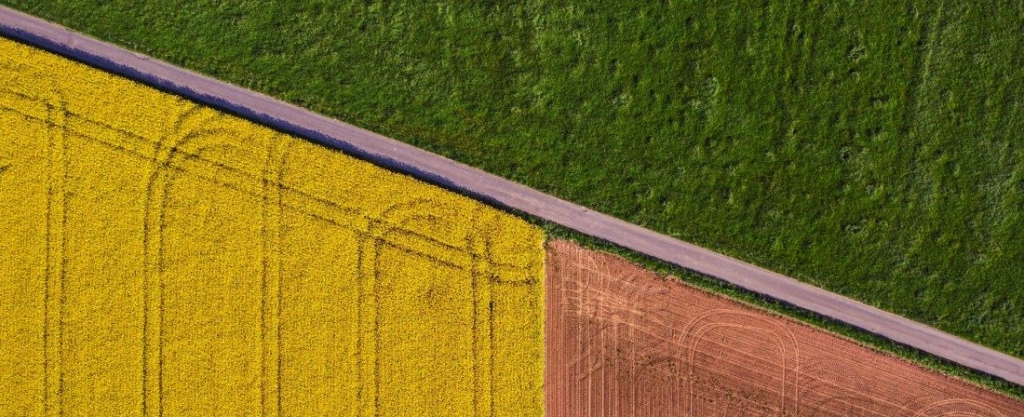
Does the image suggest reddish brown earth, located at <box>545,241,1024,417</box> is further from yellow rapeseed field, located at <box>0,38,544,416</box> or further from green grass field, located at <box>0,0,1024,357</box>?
green grass field, located at <box>0,0,1024,357</box>

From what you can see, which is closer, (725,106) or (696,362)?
(725,106)

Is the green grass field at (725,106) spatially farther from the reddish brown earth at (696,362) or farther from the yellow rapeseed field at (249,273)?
the yellow rapeseed field at (249,273)

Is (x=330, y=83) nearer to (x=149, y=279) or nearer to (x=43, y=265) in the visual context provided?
(x=149, y=279)

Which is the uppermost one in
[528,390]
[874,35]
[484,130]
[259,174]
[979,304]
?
[874,35]

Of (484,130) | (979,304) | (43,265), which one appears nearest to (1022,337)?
(979,304)

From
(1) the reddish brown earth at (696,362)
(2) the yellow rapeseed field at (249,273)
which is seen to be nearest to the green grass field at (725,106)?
(1) the reddish brown earth at (696,362)

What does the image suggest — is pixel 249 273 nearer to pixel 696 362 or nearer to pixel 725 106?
pixel 696 362

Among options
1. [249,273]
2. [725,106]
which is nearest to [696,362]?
[725,106]

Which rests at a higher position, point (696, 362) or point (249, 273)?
point (249, 273)
